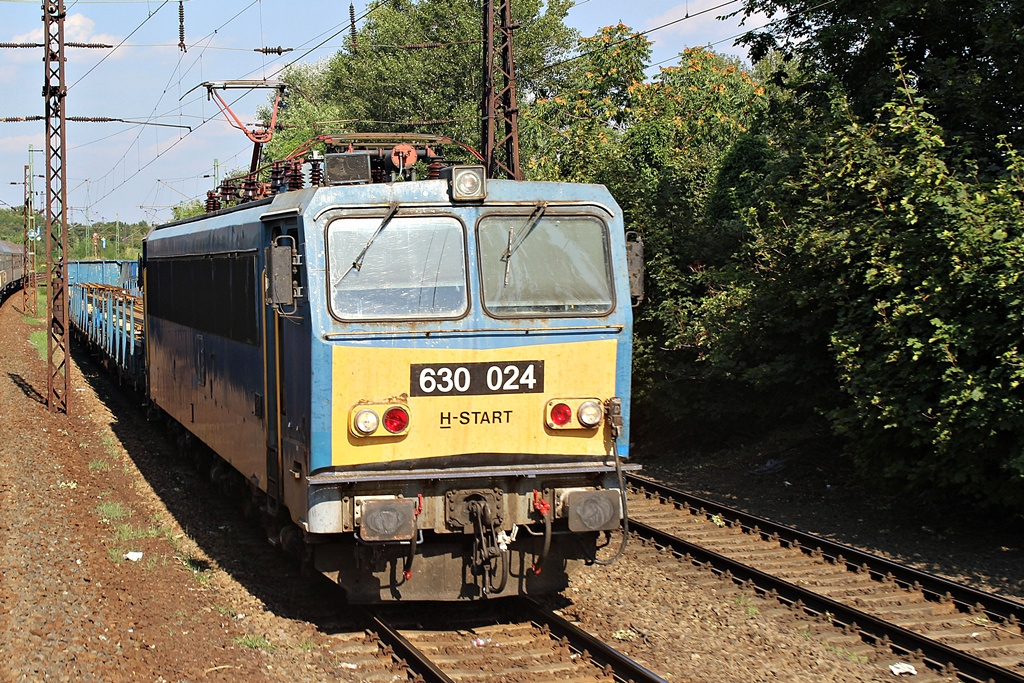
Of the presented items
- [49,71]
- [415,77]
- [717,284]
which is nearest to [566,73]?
[415,77]

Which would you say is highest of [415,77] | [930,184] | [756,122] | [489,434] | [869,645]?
[415,77]

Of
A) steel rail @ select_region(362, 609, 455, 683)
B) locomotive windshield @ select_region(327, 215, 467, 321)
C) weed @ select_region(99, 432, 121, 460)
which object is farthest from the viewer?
weed @ select_region(99, 432, 121, 460)

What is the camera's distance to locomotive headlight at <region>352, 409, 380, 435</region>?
7145 mm

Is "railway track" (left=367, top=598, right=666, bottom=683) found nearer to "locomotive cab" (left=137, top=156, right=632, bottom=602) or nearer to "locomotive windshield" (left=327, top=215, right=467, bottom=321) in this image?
"locomotive cab" (left=137, top=156, right=632, bottom=602)

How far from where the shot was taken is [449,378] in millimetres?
7344

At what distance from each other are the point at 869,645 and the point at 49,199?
1841 centimetres

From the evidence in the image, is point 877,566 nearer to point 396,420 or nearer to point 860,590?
point 860,590

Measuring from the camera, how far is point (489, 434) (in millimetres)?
7430

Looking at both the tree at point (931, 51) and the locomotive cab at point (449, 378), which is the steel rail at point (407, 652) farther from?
the tree at point (931, 51)

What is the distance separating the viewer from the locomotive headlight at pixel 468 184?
7.48 m

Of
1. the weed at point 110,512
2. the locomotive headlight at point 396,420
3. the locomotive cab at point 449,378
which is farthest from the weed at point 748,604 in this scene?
the weed at point 110,512

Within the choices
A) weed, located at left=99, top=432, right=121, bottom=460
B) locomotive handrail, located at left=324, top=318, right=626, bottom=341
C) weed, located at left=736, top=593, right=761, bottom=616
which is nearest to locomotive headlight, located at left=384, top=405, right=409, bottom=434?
locomotive handrail, located at left=324, top=318, right=626, bottom=341

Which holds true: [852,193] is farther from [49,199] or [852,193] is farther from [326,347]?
[49,199]

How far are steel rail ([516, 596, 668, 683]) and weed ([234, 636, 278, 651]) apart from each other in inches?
76.4
